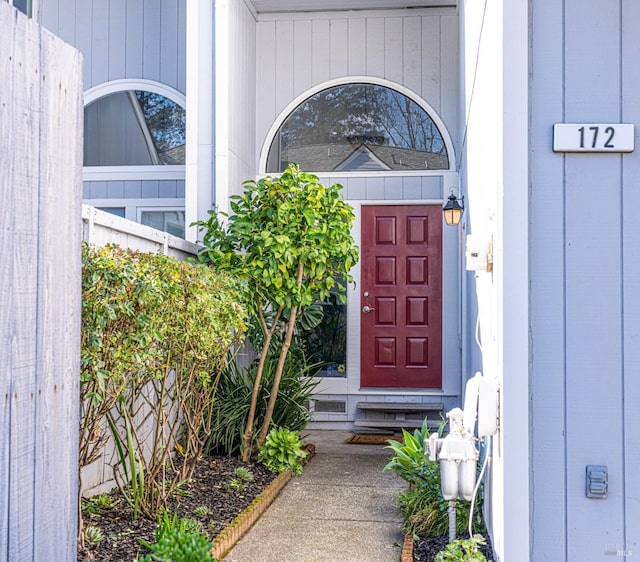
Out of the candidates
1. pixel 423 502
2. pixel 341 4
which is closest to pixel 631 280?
pixel 423 502

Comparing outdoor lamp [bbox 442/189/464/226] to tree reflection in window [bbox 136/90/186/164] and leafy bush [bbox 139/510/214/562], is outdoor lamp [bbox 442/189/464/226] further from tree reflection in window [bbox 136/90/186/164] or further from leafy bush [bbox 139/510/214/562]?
leafy bush [bbox 139/510/214/562]

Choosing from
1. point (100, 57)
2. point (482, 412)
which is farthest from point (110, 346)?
point (100, 57)

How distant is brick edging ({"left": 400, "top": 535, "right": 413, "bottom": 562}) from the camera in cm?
341

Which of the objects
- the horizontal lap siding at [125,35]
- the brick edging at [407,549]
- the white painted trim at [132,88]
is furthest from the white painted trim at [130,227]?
the horizontal lap siding at [125,35]

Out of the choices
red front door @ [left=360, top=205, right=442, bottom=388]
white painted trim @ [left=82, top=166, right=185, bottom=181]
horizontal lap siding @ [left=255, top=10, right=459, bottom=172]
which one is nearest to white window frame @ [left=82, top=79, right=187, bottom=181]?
white painted trim @ [left=82, top=166, right=185, bottom=181]

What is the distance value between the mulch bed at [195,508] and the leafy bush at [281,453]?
7 cm

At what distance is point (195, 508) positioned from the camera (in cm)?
414

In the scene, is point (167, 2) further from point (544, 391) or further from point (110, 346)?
point (544, 391)

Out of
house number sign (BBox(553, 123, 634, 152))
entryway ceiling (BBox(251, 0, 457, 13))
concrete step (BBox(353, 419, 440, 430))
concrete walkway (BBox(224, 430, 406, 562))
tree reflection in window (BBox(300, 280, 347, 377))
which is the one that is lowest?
concrete walkway (BBox(224, 430, 406, 562))

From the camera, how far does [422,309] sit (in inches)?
288

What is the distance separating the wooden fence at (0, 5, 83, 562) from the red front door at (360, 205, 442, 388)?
17.5 ft

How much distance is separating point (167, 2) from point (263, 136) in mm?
1568

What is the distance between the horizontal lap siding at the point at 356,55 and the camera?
731cm

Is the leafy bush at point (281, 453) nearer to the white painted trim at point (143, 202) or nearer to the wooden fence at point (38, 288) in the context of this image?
the white painted trim at point (143, 202)
